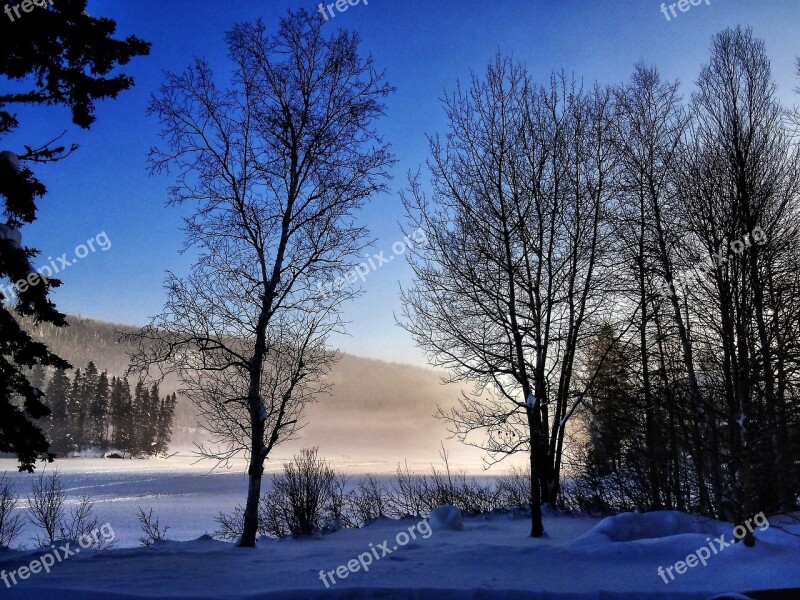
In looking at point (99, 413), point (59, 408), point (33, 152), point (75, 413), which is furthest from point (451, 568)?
point (99, 413)

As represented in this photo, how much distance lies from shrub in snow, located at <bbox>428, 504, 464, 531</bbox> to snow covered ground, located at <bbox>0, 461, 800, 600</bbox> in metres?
0.92

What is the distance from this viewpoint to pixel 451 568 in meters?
6.76

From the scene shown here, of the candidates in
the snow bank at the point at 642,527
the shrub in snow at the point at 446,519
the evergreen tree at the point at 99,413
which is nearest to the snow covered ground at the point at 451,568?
the snow bank at the point at 642,527

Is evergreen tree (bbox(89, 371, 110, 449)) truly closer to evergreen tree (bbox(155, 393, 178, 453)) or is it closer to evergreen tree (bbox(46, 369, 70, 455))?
evergreen tree (bbox(46, 369, 70, 455))

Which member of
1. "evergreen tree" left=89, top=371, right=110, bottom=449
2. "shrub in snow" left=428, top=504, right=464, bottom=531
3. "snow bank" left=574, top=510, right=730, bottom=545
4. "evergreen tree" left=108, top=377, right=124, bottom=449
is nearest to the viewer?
"snow bank" left=574, top=510, right=730, bottom=545

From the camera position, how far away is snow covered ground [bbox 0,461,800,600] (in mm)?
5508

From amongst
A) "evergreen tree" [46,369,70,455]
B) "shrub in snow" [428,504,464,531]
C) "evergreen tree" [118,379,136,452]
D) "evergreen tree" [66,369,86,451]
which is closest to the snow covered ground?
"shrub in snow" [428,504,464,531]

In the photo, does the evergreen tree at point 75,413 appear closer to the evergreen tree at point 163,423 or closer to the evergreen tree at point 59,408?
the evergreen tree at point 59,408

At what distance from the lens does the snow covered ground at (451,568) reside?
18.1 ft

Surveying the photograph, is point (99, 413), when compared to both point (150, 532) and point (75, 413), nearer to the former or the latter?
point (75, 413)

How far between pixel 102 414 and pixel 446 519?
270ft

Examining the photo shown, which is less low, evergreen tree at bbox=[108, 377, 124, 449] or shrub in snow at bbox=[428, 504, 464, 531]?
evergreen tree at bbox=[108, 377, 124, 449]

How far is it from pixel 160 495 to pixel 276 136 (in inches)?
1344

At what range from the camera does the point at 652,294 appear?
1420 cm
